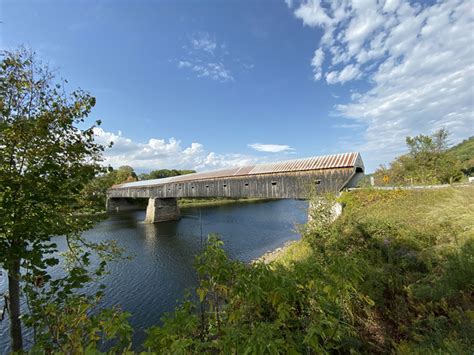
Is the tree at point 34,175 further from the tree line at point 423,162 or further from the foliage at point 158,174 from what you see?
the foliage at point 158,174

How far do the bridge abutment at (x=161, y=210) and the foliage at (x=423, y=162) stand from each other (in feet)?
78.2

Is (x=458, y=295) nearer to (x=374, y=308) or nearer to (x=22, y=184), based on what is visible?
(x=374, y=308)

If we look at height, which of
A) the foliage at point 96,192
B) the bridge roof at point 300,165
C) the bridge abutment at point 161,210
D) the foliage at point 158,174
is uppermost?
the foliage at point 158,174

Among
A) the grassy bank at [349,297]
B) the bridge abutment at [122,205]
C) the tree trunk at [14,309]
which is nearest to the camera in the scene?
the grassy bank at [349,297]

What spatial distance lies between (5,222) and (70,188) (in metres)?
0.72

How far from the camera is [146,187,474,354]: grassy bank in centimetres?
184

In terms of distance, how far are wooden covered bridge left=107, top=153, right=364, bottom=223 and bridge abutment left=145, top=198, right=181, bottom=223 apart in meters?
0.13

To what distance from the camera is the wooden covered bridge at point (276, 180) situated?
12906 mm

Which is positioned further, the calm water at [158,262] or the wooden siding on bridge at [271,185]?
the wooden siding on bridge at [271,185]

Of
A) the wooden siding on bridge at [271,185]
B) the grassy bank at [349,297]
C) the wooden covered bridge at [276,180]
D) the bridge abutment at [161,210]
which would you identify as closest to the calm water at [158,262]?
the grassy bank at [349,297]

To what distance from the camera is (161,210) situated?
28.4 metres

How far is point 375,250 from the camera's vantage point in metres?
5.65

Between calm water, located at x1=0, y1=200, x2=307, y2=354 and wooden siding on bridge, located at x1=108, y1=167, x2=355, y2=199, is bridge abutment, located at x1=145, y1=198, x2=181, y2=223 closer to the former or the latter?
calm water, located at x1=0, y1=200, x2=307, y2=354

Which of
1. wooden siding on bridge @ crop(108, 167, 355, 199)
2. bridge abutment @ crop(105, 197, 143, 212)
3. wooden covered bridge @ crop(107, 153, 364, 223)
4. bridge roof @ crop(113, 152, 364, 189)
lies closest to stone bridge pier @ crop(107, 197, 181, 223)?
wooden covered bridge @ crop(107, 153, 364, 223)
